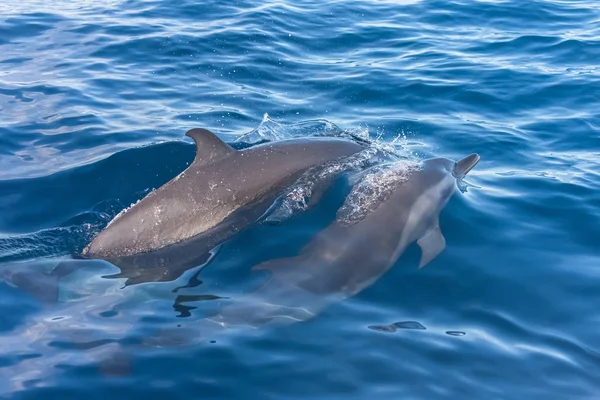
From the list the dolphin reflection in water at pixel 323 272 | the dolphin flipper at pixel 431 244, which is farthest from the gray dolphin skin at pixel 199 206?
the dolphin flipper at pixel 431 244

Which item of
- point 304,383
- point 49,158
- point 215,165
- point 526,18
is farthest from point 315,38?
point 304,383

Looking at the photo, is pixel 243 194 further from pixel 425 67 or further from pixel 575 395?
pixel 425 67

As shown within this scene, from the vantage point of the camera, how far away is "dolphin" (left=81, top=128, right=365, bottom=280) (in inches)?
356

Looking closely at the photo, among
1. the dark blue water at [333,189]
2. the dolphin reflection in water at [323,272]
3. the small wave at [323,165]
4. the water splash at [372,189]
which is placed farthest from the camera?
the small wave at [323,165]

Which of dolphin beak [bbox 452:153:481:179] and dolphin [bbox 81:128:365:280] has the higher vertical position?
dolphin beak [bbox 452:153:481:179]

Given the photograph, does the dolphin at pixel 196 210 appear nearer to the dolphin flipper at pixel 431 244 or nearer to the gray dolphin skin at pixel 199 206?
the gray dolphin skin at pixel 199 206

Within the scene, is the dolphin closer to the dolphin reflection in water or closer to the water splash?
the dolphin reflection in water

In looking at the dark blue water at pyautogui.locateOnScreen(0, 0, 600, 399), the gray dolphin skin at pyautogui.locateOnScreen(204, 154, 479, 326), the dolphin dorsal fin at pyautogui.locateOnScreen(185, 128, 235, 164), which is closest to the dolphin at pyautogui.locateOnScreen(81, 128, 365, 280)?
the dolphin dorsal fin at pyautogui.locateOnScreen(185, 128, 235, 164)

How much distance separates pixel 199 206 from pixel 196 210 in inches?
2.7

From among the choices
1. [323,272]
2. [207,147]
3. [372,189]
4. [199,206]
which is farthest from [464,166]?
[199,206]

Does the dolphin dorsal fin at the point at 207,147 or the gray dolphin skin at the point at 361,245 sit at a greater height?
the dolphin dorsal fin at the point at 207,147

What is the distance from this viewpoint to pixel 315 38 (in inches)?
751

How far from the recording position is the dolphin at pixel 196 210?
29.7 ft

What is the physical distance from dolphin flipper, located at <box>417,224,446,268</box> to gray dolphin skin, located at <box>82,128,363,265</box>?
2.19m
